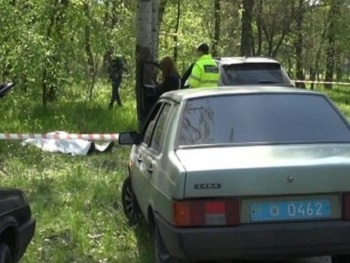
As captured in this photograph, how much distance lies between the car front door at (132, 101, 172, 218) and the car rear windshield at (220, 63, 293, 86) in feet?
22.8

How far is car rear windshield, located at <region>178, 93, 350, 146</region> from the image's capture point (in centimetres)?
505

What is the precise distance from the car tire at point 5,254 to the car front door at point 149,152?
4.12ft

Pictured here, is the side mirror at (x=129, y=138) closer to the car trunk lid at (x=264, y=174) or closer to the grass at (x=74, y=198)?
the grass at (x=74, y=198)

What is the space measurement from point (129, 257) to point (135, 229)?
81cm

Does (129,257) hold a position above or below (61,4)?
below

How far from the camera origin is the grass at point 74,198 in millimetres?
6375

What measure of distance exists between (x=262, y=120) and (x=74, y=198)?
369cm

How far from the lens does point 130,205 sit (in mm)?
7297

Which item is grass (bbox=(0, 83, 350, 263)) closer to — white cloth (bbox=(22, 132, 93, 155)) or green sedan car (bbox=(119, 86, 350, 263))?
white cloth (bbox=(22, 132, 93, 155))

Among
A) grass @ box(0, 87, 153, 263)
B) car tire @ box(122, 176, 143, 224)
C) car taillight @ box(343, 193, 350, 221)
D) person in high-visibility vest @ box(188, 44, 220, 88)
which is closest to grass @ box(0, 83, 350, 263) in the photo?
grass @ box(0, 87, 153, 263)

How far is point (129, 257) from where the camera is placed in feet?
20.3

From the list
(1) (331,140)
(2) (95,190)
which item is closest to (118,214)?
(2) (95,190)

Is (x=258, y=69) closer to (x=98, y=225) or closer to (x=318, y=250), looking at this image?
(x=98, y=225)

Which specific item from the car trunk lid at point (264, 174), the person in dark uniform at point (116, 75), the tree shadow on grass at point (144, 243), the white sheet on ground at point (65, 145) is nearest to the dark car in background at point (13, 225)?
the car trunk lid at point (264, 174)
